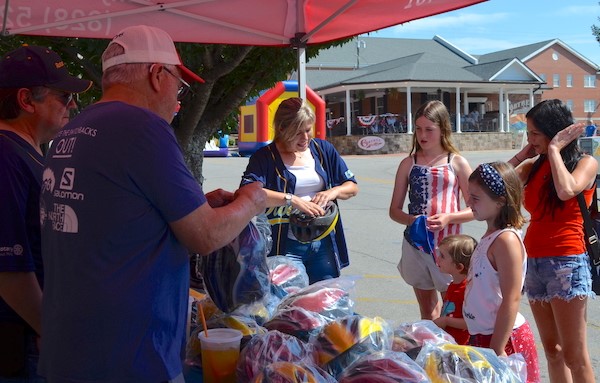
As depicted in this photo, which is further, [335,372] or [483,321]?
[483,321]

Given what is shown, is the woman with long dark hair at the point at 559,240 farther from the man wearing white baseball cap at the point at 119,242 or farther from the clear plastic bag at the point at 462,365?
the man wearing white baseball cap at the point at 119,242

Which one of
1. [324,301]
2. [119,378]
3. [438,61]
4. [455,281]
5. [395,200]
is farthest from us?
[438,61]

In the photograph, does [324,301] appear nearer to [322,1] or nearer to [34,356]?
[34,356]

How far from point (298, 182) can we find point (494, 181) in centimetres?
140

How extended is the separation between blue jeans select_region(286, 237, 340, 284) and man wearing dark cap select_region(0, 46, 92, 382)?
186cm

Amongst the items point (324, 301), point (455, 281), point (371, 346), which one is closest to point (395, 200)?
point (455, 281)

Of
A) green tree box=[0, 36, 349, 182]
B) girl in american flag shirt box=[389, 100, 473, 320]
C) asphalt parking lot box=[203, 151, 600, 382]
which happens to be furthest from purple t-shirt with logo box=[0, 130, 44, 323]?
green tree box=[0, 36, 349, 182]

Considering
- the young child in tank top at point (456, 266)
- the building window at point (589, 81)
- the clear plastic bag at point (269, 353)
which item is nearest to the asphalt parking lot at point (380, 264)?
the young child in tank top at point (456, 266)

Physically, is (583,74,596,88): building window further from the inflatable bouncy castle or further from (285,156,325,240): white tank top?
(285,156,325,240): white tank top

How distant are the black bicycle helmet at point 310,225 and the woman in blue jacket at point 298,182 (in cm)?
9

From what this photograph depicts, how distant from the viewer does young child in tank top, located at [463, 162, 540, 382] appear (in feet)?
9.21

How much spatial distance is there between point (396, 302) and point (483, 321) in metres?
4.04

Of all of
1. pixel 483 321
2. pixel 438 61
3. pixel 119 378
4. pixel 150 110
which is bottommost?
pixel 483 321

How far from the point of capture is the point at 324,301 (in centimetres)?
257
